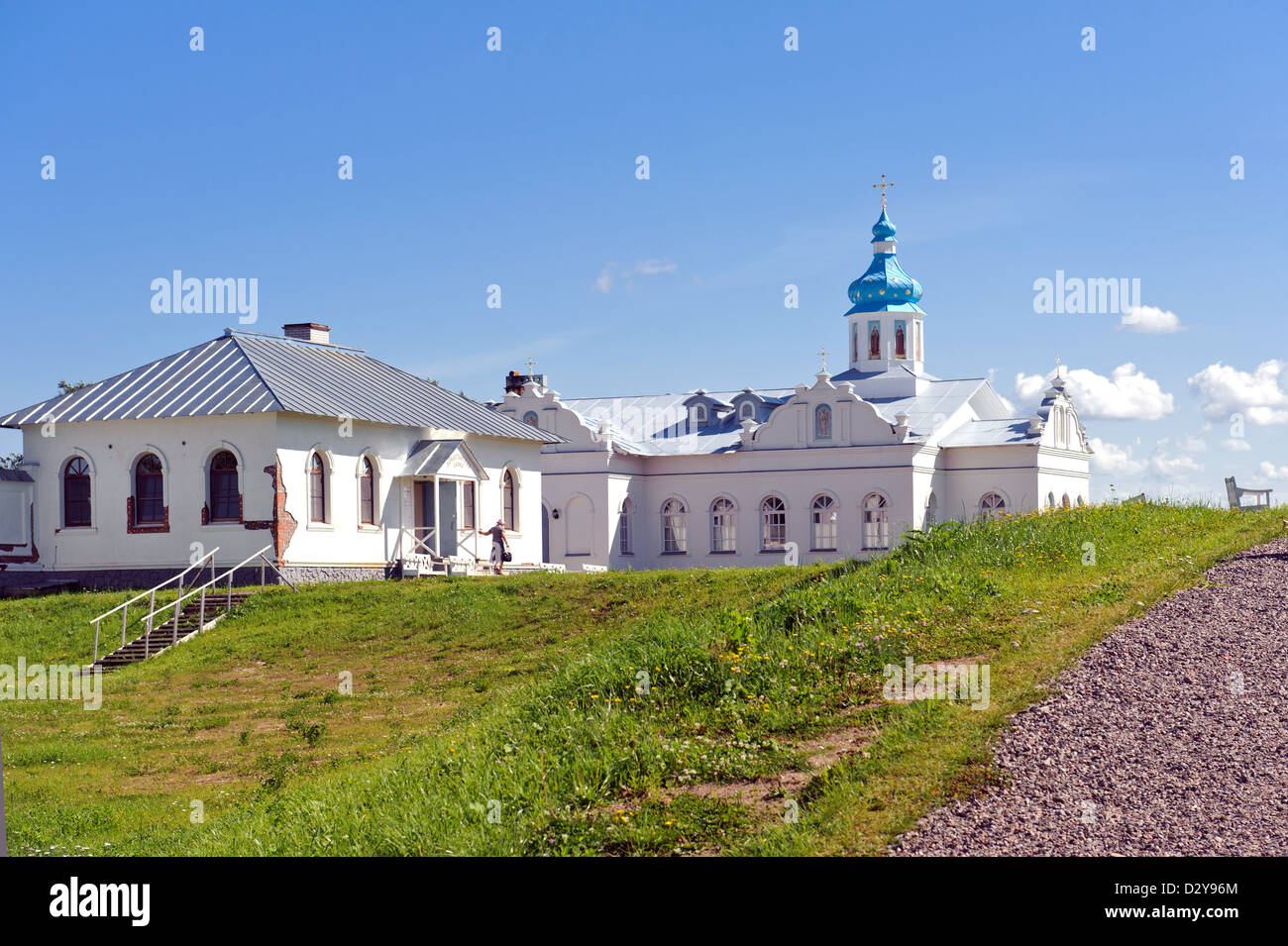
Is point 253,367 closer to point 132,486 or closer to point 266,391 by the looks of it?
point 266,391

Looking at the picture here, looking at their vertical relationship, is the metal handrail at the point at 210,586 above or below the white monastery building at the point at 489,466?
below

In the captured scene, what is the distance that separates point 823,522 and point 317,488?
16.2 m

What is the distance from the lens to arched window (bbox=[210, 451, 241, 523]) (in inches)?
1110

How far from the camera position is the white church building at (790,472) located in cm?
3897

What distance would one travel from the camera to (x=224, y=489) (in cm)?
2836

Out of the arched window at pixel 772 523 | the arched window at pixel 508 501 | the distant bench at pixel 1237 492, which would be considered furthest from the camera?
the arched window at pixel 772 523

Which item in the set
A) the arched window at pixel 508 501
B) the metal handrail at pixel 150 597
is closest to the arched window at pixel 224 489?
the metal handrail at pixel 150 597

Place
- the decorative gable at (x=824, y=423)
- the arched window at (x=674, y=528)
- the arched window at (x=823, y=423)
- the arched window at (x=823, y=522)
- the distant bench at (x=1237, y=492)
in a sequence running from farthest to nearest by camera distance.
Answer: the arched window at (x=674, y=528), the arched window at (x=823, y=423), the arched window at (x=823, y=522), the decorative gable at (x=824, y=423), the distant bench at (x=1237, y=492)

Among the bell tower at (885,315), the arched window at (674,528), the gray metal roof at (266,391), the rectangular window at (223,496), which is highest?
the bell tower at (885,315)

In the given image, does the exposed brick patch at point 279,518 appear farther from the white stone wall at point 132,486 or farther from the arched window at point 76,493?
the arched window at point 76,493

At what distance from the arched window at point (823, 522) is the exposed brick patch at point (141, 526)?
733 inches

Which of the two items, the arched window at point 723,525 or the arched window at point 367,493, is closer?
the arched window at point 367,493

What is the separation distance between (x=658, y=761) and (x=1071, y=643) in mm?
3492
